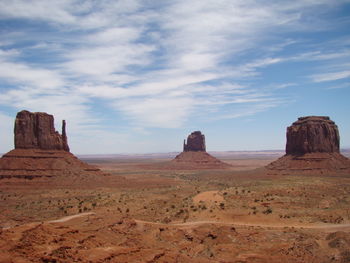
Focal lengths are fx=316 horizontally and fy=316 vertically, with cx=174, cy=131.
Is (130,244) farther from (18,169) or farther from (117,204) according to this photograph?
(18,169)

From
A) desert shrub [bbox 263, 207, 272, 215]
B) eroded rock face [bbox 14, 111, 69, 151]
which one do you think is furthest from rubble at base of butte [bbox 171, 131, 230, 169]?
desert shrub [bbox 263, 207, 272, 215]

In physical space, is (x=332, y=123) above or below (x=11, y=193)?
above

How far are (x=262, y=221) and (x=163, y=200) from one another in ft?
52.3

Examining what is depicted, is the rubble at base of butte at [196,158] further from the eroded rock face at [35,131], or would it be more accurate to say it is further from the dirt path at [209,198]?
the dirt path at [209,198]

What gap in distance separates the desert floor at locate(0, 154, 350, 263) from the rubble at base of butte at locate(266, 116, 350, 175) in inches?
1125

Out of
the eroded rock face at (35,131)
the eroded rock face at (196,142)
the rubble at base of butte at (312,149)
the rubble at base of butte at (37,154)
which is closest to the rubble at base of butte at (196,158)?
the eroded rock face at (196,142)

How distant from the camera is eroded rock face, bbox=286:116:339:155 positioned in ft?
291

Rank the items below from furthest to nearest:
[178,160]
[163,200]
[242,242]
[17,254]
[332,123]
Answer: [178,160]
[332,123]
[163,200]
[242,242]
[17,254]

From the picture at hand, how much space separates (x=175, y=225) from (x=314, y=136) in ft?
233

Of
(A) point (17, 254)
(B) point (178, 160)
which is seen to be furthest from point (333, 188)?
(B) point (178, 160)

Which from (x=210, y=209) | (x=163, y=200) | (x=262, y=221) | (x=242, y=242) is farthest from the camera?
(x=163, y=200)

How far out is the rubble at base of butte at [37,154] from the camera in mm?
62438

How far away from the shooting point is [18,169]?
6231 centimetres

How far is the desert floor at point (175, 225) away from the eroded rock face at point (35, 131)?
10.2 m
